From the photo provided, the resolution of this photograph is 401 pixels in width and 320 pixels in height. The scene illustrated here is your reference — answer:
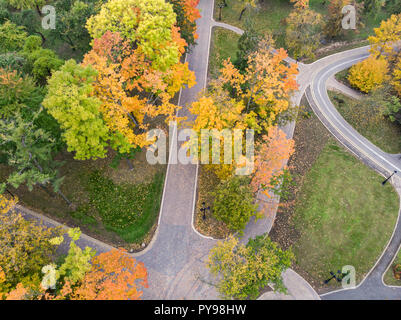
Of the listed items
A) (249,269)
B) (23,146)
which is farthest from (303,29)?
(23,146)

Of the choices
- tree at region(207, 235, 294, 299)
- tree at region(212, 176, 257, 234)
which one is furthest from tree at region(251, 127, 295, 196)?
tree at region(207, 235, 294, 299)

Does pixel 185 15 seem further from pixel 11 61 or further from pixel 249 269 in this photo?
pixel 249 269

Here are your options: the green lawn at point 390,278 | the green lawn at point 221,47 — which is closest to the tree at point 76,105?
the green lawn at point 221,47

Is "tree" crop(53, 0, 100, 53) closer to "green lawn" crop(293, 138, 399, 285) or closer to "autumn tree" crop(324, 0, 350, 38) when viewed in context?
"green lawn" crop(293, 138, 399, 285)

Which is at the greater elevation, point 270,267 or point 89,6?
point 89,6

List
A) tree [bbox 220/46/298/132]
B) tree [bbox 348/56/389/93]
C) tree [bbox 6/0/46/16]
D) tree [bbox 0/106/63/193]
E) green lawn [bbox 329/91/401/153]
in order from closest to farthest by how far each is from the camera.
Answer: tree [bbox 0/106/63/193] → tree [bbox 220/46/298/132] → green lawn [bbox 329/91/401/153] → tree [bbox 6/0/46/16] → tree [bbox 348/56/389/93]

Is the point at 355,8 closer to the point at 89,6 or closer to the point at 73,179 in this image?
the point at 89,6

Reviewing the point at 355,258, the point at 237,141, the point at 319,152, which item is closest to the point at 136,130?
the point at 237,141
